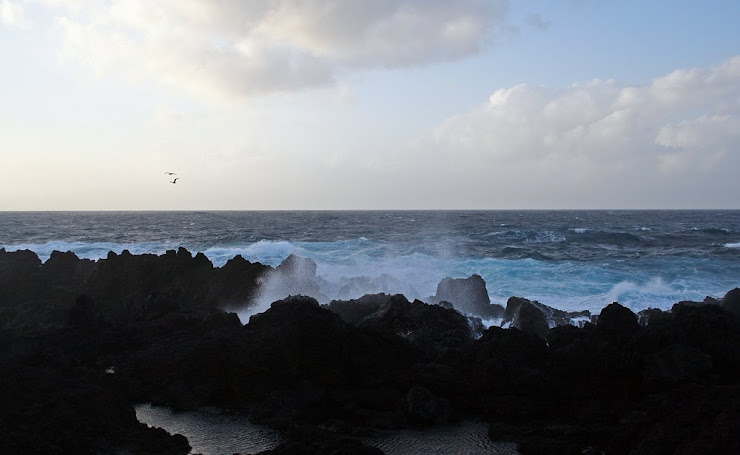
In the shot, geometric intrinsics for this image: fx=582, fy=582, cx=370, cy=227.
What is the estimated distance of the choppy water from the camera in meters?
8.31

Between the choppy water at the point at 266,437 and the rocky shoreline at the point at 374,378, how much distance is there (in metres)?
0.27

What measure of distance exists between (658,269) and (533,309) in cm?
1846

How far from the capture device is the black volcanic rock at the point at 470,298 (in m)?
18.6

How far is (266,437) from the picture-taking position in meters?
8.70

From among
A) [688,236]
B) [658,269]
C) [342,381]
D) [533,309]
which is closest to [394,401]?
[342,381]

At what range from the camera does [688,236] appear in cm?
5047

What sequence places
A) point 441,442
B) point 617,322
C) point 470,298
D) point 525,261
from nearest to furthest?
point 441,442
point 617,322
point 470,298
point 525,261

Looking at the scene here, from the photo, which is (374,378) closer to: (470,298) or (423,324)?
(423,324)

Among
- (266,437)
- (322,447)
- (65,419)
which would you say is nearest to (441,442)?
(322,447)

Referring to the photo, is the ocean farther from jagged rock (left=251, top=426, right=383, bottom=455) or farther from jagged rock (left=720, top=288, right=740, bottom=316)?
jagged rock (left=251, top=426, right=383, bottom=455)

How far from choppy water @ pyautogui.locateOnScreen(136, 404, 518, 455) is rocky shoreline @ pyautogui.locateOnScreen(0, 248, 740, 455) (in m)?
0.27

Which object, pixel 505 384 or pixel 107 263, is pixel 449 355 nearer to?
pixel 505 384

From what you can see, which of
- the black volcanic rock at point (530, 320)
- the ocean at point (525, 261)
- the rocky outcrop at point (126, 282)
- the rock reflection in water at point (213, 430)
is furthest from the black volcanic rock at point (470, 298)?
the rock reflection in water at point (213, 430)

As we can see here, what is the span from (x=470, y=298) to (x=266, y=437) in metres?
11.1
